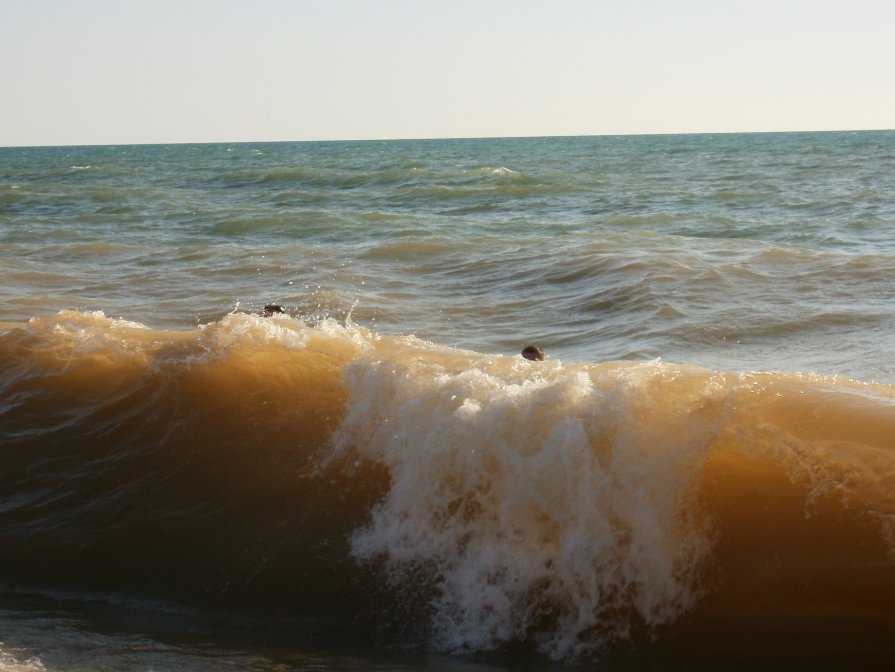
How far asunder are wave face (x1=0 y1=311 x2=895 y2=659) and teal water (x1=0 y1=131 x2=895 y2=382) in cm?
293

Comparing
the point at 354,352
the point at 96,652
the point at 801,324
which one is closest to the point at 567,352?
the point at 801,324

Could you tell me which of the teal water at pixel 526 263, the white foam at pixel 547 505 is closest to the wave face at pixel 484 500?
the white foam at pixel 547 505

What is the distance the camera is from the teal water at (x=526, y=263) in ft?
31.0

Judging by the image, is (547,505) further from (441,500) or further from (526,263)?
(526,263)

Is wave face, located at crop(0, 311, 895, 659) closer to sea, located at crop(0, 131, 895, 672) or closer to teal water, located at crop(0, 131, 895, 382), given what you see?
sea, located at crop(0, 131, 895, 672)

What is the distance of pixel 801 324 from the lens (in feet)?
30.9

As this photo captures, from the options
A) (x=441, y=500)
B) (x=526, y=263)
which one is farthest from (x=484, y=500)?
(x=526, y=263)

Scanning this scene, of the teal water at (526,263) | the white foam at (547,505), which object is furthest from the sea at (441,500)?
the teal water at (526,263)

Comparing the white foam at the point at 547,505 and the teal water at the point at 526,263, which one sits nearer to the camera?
the white foam at the point at 547,505

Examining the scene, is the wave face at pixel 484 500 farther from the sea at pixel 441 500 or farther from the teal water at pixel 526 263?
the teal water at pixel 526 263

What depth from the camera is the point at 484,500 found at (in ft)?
15.9

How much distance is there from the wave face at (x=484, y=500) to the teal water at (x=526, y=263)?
2.93m

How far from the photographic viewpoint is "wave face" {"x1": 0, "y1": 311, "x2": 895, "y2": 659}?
14.3ft

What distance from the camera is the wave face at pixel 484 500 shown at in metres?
4.37
